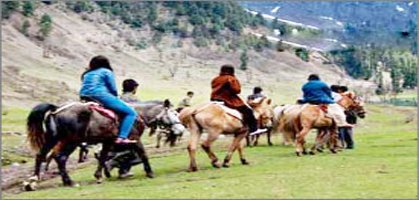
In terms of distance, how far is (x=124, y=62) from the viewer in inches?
3219

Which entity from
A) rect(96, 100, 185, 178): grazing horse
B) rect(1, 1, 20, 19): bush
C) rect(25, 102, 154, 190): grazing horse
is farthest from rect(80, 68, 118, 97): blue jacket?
rect(1, 1, 20, 19): bush

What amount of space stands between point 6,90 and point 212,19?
56721 mm

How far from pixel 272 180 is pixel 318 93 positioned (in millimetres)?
6069

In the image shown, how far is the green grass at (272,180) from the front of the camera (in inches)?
445

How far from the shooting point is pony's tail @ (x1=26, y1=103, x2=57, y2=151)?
13.2 m

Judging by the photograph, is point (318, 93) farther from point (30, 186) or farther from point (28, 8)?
point (28, 8)

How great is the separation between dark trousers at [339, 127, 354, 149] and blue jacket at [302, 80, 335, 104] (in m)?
2.72

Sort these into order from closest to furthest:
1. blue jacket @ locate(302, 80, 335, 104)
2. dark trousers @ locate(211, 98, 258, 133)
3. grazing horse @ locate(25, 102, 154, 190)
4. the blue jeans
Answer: grazing horse @ locate(25, 102, 154, 190), the blue jeans, dark trousers @ locate(211, 98, 258, 133), blue jacket @ locate(302, 80, 335, 104)

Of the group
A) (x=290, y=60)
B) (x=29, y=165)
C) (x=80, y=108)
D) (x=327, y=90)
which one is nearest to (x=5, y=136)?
(x=29, y=165)

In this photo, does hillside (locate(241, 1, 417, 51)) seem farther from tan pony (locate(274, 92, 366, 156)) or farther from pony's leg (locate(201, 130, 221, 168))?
pony's leg (locate(201, 130, 221, 168))

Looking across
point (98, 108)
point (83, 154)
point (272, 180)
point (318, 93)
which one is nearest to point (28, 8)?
point (83, 154)

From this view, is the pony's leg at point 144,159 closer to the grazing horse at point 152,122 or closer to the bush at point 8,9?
the grazing horse at point 152,122

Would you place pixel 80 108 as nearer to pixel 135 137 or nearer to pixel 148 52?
pixel 135 137

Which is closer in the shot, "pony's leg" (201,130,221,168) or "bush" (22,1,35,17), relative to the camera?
"pony's leg" (201,130,221,168)
